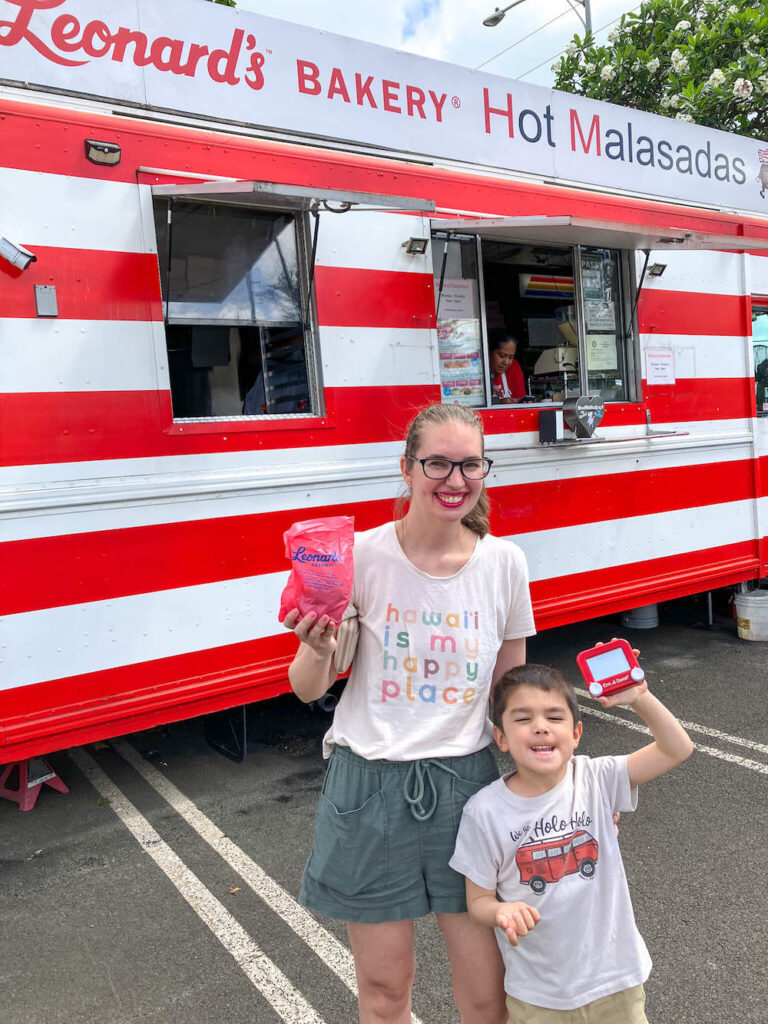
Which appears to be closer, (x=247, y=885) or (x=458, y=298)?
(x=247, y=885)

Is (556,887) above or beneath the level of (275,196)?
beneath

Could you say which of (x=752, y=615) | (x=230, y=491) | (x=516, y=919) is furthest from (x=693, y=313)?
(x=516, y=919)

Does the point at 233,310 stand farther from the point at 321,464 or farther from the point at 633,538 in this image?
the point at 633,538

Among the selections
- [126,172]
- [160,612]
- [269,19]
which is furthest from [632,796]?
[269,19]

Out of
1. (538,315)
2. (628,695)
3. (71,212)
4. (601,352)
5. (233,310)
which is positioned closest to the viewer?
(628,695)

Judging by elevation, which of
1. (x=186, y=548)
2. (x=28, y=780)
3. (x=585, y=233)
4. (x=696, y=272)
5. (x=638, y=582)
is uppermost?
(x=585, y=233)

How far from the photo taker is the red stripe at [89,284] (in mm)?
3486

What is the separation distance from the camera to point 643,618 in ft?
21.9

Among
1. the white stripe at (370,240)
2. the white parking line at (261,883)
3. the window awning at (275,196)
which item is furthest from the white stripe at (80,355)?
the white parking line at (261,883)

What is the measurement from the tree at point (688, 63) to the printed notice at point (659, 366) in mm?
7292

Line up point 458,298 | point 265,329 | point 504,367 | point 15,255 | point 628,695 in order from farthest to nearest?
point 504,367, point 458,298, point 265,329, point 15,255, point 628,695

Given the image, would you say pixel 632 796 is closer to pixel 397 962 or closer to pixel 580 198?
pixel 397 962

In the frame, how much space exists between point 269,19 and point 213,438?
198 cm

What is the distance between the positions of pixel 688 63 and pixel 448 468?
Answer: 1288 cm
